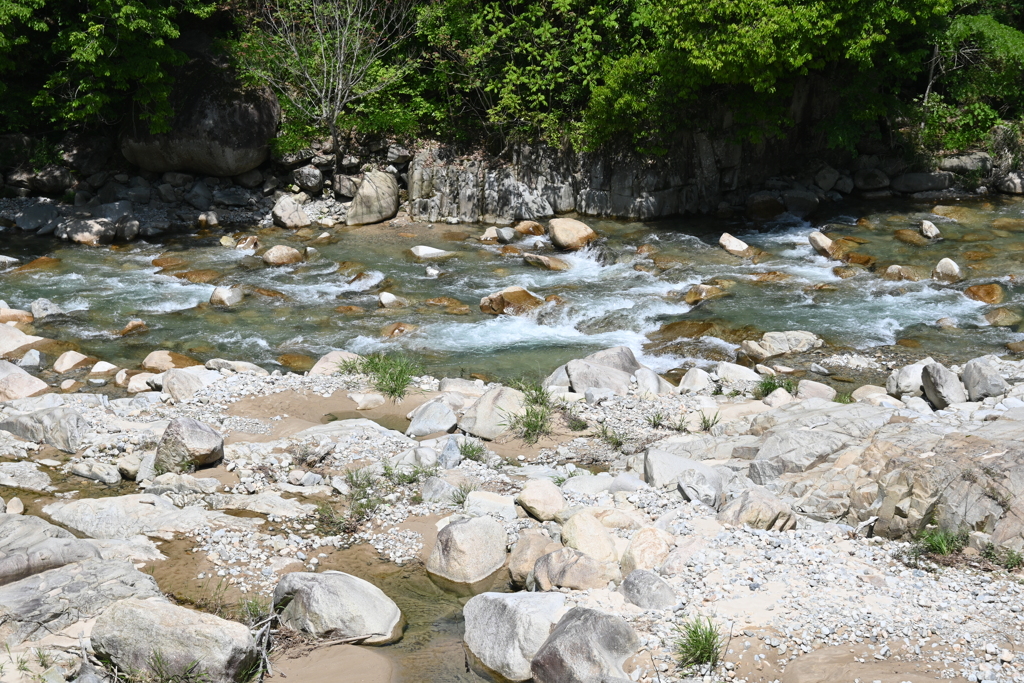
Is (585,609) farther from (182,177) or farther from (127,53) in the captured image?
(182,177)

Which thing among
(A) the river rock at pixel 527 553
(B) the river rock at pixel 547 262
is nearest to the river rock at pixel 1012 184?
(B) the river rock at pixel 547 262

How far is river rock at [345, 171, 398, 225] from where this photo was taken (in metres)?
19.3

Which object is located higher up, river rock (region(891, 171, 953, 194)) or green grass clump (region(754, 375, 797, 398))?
river rock (region(891, 171, 953, 194))

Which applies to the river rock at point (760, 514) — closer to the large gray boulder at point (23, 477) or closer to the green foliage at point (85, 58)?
the large gray boulder at point (23, 477)

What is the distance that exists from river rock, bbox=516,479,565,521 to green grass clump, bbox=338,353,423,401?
334 cm

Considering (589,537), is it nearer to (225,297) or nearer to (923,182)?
(225,297)

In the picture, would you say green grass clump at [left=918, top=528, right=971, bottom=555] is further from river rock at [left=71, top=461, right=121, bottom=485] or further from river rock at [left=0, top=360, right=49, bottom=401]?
river rock at [left=0, top=360, right=49, bottom=401]

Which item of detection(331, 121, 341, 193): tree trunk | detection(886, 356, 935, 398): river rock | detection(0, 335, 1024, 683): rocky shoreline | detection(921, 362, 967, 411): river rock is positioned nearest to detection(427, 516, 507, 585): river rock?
detection(0, 335, 1024, 683): rocky shoreline

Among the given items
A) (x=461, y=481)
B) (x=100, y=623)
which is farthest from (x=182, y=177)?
(x=100, y=623)

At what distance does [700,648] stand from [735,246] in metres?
12.6

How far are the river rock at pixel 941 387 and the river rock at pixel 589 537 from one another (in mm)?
5050

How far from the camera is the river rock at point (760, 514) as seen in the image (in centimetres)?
646

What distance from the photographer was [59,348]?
12.2 metres

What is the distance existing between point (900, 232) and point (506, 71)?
362 inches
